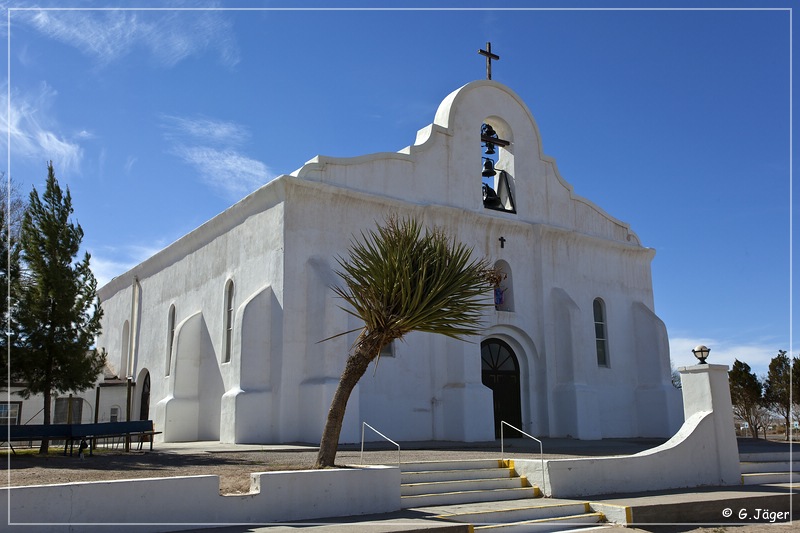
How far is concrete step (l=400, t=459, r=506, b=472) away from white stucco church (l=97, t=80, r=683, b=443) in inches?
239

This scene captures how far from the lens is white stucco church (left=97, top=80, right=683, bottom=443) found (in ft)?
62.6

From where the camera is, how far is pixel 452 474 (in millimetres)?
11961

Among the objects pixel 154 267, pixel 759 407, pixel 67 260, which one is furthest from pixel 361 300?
pixel 759 407

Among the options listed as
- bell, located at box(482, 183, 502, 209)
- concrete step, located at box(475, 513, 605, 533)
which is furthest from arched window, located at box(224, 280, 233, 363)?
concrete step, located at box(475, 513, 605, 533)

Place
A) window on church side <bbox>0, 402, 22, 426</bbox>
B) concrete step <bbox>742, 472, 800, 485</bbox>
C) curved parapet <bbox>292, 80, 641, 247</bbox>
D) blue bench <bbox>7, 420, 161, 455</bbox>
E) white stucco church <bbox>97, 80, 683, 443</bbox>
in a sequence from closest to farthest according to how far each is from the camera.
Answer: blue bench <bbox>7, 420, 161, 455</bbox> < concrete step <bbox>742, 472, 800, 485</bbox> < white stucco church <bbox>97, 80, 683, 443</bbox> < curved parapet <bbox>292, 80, 641, 247</bbox> < window on church side <bbox>0, 402, 22, 426</bbox>

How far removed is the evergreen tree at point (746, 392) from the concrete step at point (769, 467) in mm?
24466

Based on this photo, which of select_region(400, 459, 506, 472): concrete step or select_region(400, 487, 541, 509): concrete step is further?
select_region(400, 459, 506, 472): concrete step

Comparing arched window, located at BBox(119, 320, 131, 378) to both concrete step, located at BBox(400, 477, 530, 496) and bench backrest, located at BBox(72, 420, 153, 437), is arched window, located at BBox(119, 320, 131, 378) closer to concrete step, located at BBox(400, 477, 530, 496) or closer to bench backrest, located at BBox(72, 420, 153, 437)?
bench backrest, located at BBox(72, 420, 153, 437)

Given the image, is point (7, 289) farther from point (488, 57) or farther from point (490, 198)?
point (488, 57)

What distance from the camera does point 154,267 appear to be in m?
28.1

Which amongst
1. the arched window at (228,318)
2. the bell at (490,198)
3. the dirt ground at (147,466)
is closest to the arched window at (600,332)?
the bell at (490,198)

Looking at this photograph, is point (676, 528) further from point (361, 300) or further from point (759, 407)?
point (759, 407)

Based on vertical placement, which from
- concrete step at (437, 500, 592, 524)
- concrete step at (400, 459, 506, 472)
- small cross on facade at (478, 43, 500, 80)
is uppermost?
small cross on facade at (478, 43, 500, 80)

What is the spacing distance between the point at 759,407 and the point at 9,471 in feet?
127
